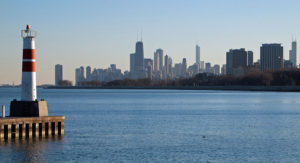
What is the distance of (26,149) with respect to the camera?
105 feet

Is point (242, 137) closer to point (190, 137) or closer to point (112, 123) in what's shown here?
point (190, 137)

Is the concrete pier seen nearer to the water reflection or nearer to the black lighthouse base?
the water reflection

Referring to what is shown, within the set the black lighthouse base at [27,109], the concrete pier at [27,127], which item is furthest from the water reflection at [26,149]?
the black lighthouse base at [27,109]

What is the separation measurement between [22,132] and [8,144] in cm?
108

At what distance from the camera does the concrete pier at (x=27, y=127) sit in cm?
3222

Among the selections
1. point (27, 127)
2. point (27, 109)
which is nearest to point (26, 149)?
point (27, 127)

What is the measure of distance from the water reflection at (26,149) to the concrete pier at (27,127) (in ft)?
1.06

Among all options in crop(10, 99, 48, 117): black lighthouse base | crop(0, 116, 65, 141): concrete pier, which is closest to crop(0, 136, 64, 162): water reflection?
crop(0, 116, 65, 141): concrete pier

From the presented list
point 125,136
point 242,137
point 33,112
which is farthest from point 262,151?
point 33,112

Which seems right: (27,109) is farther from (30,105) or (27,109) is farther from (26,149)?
(26,149)

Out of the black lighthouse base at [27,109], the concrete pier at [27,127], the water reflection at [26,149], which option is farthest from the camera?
the black lighthouse base at [27,109]

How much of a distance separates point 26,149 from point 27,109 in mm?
3072

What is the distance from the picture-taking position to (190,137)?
40844mm

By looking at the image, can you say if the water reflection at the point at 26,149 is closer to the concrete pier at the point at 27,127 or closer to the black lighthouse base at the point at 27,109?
the concrete pier at the point at 27,127
